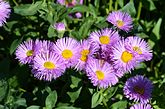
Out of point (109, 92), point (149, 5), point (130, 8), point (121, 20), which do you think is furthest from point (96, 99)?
point (149, 5)

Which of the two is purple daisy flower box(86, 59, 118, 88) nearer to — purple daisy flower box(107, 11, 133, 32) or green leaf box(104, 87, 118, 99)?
green leaf box(104, 87, 118, 99)

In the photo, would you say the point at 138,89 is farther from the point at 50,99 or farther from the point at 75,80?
the point at 50,99

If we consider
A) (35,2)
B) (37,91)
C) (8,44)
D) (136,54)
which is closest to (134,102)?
(136,54)

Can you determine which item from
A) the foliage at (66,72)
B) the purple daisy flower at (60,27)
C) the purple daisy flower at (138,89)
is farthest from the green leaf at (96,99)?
the purple daisy flower at (60,27)

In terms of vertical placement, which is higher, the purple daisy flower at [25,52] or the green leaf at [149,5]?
the green leaf at [149,5]

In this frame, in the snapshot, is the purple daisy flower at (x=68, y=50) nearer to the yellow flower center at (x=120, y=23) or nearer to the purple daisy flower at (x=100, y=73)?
the purple daisy flower at (x=100, y=73)

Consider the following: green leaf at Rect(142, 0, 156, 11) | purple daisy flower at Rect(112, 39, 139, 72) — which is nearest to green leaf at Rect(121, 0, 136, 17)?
green leaf at Rect(142, 0, 156, 11)

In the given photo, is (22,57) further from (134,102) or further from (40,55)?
(134,102)
